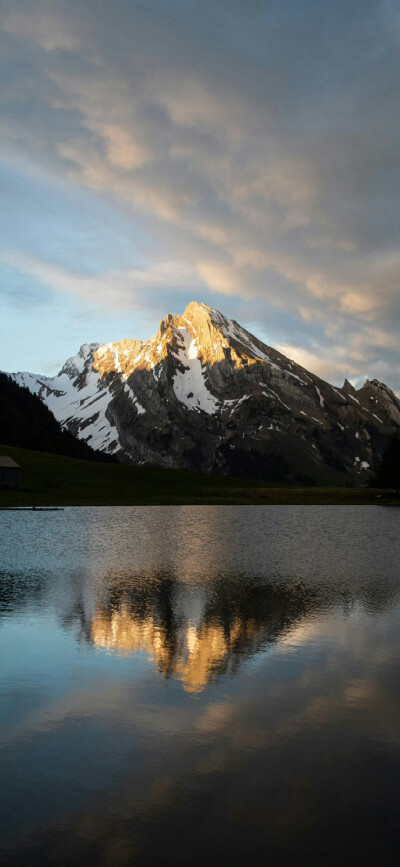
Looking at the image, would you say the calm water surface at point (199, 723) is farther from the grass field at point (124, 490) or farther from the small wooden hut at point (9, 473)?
the small wooden hut at point (9, 473)

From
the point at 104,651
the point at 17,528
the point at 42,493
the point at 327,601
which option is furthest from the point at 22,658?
the point at 42,493

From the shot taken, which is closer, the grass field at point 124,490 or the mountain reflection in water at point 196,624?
the mountain reflection in water at point 196,624

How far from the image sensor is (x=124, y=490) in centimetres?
14400

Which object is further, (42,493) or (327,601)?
(42,493)

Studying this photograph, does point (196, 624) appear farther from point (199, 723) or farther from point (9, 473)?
point (9, 473)

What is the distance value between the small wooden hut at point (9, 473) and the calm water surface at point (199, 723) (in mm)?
97703

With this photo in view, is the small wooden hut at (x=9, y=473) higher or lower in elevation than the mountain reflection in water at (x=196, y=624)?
higher

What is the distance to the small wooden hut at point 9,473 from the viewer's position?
4919 inches

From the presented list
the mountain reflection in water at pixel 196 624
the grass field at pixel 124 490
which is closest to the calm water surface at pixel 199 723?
the mountain reflection in water at pixel 196 624

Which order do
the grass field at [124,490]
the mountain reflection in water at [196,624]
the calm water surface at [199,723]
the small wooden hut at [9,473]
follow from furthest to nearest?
the small wooden hut at [9,473] → the grass field at [124,490] → the mountain reflection in water at [196,624] → the calm water surface at [199,723]

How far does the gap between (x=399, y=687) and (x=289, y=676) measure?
9.25 feet

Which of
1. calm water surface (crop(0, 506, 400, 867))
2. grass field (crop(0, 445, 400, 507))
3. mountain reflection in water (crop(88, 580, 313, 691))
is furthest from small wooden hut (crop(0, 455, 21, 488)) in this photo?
mountain reflection in water (crop(88, 580, 313, 691))

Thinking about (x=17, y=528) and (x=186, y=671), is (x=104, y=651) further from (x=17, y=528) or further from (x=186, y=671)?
(x=17, y=528)

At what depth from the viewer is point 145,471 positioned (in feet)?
607
